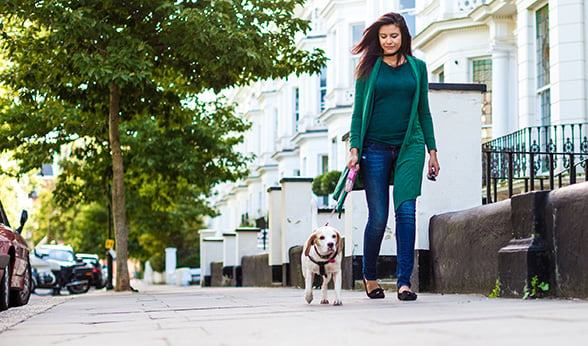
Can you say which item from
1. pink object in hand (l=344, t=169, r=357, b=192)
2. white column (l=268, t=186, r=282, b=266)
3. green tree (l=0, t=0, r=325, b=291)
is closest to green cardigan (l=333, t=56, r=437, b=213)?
pink object in hand (l=344, t=169, r=357, b=192)

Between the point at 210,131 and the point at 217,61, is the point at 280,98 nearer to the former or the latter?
the point at 210,131

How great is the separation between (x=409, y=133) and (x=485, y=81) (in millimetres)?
16673

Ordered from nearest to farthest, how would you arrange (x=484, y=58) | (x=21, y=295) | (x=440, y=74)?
1. (x=21, y=295)
2. (x=484, y=58)
3. (x=440, y=74)

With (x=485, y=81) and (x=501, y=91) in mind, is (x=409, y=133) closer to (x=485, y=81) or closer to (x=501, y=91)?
(x=501, y=91)

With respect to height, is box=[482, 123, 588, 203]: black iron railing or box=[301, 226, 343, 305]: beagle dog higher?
box=[482, 123, 588, 203]: black iron railing

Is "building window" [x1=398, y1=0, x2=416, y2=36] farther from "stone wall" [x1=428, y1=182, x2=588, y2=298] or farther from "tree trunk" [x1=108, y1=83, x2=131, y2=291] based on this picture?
"stone wall" [x1=428, y1=182, x2=588, y2=298]

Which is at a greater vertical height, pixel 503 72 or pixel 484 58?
pixel 484 58

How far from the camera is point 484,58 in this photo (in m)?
23.2

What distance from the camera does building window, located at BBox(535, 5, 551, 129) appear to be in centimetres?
1895

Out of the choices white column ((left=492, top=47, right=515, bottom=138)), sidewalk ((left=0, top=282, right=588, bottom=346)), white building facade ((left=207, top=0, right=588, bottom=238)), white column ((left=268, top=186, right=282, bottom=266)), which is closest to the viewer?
sidewalk ((left=0, top=282, right=588, bottom=346))

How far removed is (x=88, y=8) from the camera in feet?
54.5

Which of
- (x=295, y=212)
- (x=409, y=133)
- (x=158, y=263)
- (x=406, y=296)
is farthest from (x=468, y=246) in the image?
(x=158, y=263)

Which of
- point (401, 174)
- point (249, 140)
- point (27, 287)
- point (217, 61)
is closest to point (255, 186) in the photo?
point (249, 140)

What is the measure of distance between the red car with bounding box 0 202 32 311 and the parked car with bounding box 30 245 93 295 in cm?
1814
